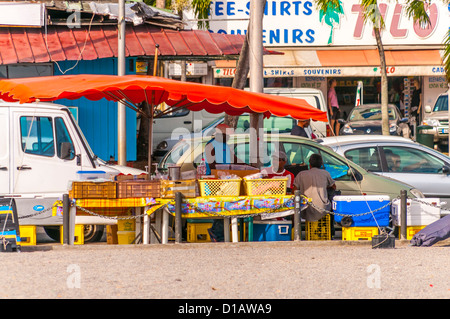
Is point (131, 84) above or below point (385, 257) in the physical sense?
above

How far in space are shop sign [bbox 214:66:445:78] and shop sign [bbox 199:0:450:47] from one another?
200cm

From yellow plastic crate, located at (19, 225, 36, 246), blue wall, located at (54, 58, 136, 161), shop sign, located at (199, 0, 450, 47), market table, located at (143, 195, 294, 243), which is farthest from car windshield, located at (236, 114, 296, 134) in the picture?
shop sign, located at (199, 0, 450, 47)

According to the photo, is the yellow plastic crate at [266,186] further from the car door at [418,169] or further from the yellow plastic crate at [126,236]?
the car door at [418,169]

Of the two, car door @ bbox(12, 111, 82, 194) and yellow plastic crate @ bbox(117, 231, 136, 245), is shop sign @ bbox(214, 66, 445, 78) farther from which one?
yellow plastic crate @ bbox(117, 231, 136, 245)

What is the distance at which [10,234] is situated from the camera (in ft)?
33.0

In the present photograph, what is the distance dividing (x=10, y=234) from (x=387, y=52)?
814 inches

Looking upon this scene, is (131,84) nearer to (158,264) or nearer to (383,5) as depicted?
(158,264)

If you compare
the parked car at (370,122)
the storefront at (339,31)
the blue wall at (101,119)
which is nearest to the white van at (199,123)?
the blue wall at (101,119)

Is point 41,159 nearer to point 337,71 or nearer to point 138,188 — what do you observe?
point 138,188

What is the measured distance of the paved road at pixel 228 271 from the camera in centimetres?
758

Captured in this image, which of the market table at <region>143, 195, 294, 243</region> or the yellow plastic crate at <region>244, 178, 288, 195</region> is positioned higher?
the yellow plastic crate at <region>244, 178, 288, 195</region>

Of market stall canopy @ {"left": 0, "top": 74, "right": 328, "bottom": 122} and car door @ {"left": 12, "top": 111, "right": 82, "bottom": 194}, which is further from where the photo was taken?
car door @ {"left": 12, "top": 111, "right": 82, "bottom": 194}

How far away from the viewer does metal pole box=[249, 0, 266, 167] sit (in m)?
12.5

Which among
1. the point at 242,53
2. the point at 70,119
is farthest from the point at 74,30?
the point at 70,119
